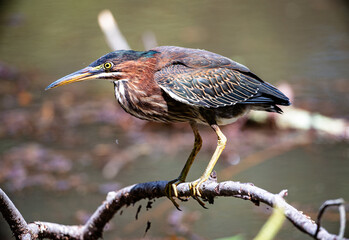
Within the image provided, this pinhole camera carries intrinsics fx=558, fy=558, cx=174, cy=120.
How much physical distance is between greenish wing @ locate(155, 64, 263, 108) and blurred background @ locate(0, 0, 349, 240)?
142cm

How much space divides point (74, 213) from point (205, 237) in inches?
46.0

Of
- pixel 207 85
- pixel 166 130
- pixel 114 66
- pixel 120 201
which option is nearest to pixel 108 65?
pixel 114 66

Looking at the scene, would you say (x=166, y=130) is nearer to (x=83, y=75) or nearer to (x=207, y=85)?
(x=207, y=85)

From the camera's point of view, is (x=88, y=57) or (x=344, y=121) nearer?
(x=344, y=121)

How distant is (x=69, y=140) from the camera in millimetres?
5949

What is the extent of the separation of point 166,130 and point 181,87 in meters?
3.18

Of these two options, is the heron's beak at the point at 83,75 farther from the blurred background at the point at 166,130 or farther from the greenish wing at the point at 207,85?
the blurred background at the point at 166,130

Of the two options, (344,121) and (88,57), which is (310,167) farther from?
Answer: (88,57)

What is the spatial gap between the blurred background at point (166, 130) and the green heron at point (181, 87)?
1.37 m

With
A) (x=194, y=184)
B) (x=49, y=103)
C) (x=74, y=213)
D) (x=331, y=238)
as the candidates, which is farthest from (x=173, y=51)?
(x=49, y=103)

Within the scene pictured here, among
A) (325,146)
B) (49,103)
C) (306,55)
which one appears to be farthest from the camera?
(306,55)

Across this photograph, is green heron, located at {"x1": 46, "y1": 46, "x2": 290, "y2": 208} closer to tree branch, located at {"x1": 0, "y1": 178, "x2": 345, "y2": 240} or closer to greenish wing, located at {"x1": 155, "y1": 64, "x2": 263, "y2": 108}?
greenish wing, located at {"x1": 155, "y1": 64, "x2": 263, "y2": 108}

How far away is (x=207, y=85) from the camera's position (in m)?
3.04

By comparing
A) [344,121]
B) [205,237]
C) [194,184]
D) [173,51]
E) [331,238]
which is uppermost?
[173,51]
